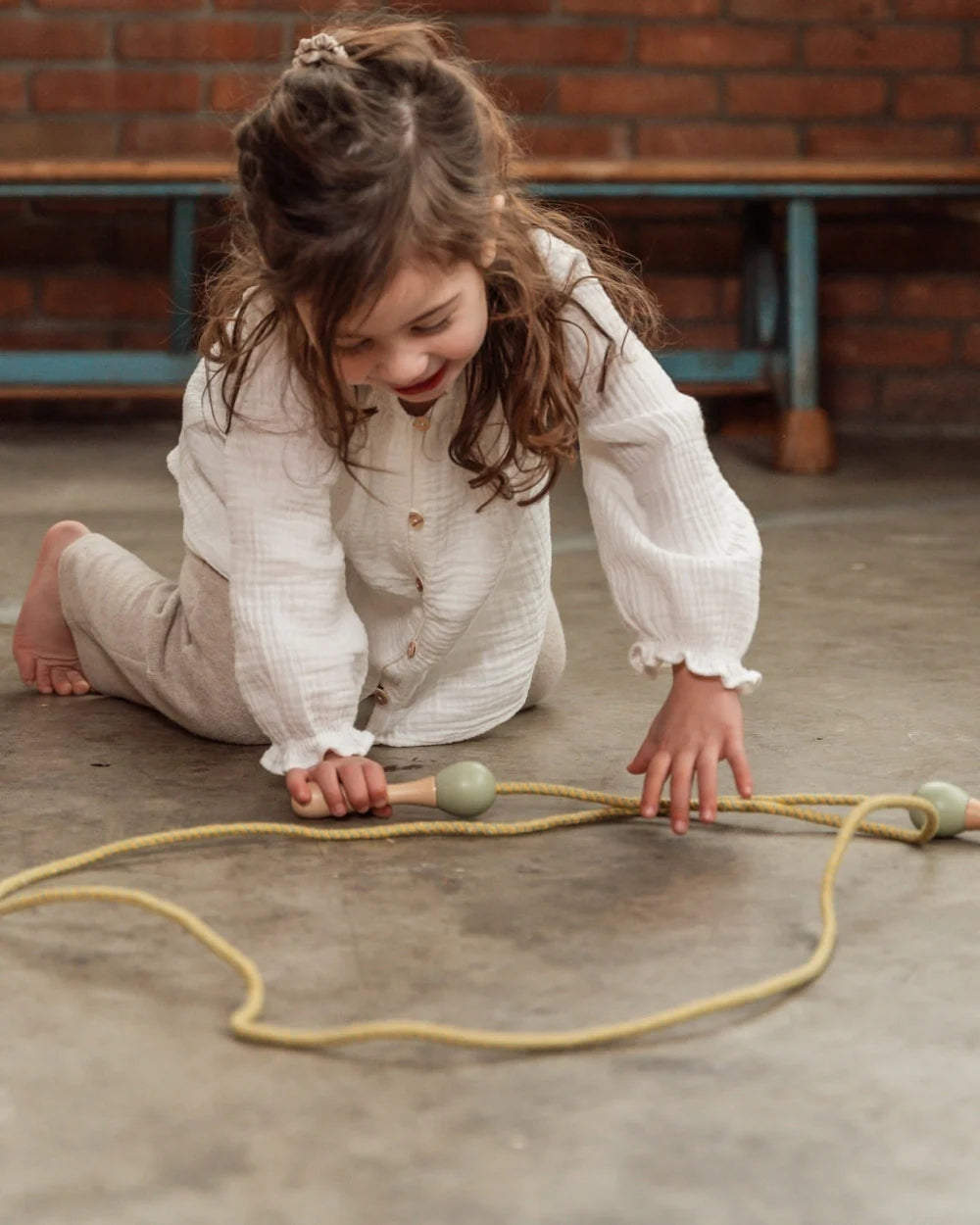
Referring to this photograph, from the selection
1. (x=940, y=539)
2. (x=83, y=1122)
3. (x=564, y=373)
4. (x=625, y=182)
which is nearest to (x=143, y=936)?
(x=83, y=1122)

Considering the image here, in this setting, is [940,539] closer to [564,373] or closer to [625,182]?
[625,182]

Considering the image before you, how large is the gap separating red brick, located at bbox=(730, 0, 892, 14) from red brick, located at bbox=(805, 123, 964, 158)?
185 mm

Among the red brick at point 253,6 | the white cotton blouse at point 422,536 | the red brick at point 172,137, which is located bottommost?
the white cotton blouse at point 422,536

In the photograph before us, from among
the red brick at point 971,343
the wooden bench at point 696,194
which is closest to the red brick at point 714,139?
the wooden bench at point 696,194

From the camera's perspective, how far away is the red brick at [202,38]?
3.00m

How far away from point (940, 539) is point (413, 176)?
1.34 m

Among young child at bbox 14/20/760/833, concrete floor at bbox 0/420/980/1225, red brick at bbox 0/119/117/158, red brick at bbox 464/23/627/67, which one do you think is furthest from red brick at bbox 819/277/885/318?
young child at bbox 14/20/760/833

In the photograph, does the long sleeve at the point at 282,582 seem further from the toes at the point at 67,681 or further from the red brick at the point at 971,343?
the red brick at the point at 971,343

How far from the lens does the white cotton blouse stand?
1.17m

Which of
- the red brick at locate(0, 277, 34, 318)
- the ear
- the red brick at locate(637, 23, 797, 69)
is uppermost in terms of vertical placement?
the red brick at locate(637, 23, 797, 69)

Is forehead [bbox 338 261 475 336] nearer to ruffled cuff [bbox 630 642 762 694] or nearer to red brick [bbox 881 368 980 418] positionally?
ruffled cuff [bbox 630 642 762 694]

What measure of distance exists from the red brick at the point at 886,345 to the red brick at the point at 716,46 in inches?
19.3

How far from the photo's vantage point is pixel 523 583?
136 cm

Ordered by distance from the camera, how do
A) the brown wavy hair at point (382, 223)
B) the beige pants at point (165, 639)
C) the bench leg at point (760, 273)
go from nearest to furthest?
the brown wavy hair at point (382, 223) → the beige pants at point (165, 639) → the bench leg at point (760, 273)
